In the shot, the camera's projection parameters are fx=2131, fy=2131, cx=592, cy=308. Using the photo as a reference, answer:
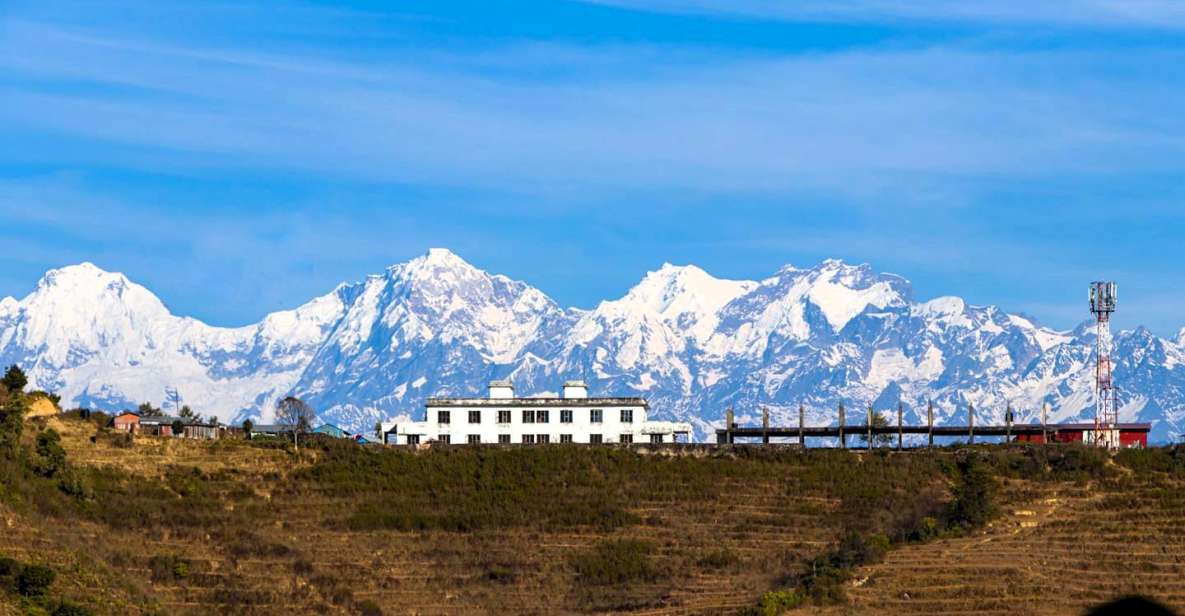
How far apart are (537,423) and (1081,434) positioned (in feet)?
138

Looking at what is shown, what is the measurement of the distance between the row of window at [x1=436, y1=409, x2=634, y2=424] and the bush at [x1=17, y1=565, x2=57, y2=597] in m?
62.0

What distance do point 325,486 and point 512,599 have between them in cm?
2174

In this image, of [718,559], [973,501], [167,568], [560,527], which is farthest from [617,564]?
[167,568]

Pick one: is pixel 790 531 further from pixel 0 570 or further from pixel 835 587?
pixel 0 570

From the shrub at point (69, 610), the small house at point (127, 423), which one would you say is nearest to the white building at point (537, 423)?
the small house at point (127, 423)

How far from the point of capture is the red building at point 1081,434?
6368 inches

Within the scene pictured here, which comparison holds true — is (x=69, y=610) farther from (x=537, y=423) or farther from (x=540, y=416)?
(x=540, y=416)

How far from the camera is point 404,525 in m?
129

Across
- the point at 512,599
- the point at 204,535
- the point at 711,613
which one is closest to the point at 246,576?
the point at 204,535

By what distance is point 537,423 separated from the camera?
160750 mm

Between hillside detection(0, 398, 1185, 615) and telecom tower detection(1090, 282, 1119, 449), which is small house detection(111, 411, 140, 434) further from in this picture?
telecom tower detection(1090, 282, 1119, 449)

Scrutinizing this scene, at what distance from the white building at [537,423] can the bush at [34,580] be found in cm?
6044

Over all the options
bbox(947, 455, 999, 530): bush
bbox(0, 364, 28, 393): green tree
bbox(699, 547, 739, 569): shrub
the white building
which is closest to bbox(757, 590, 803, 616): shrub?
bbox(699, 547, 739, 569): shrub

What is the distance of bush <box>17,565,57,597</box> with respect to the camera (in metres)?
99.8
